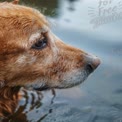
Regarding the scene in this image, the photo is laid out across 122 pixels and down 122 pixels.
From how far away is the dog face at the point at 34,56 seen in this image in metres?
5.84

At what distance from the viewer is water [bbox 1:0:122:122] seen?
23.7ft

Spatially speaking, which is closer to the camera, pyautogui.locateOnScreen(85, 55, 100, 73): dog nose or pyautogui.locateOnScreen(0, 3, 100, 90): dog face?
pyautogui.locateOnScreen(0, 3, 100, 90): dog face

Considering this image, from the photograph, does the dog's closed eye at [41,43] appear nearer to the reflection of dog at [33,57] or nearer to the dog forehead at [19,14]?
the reflection of dog at [33,57]

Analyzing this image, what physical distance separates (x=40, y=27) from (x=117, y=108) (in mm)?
2133

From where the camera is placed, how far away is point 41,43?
19.7 feet

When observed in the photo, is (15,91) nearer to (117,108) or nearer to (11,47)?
(11,47)

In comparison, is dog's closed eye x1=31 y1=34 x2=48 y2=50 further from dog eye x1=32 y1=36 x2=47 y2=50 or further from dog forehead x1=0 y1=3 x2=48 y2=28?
dog forehead x1=0 y1=3 x2=48 y2=28

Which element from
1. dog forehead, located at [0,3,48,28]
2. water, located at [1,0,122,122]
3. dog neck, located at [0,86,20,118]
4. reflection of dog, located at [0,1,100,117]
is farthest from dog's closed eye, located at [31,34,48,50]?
water, located at [1,0,122,122]

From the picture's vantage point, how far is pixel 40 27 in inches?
235

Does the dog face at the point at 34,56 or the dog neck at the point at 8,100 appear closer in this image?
the dog face at the point at 34,56

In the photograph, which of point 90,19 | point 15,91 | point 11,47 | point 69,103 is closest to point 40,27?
point 11,47

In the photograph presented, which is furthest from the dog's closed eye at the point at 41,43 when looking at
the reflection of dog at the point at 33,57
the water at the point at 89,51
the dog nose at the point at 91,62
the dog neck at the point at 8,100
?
the water at the point at 89,51

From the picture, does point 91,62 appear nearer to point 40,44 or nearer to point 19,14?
point 40,44

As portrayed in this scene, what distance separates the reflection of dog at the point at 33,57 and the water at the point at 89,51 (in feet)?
3.44
